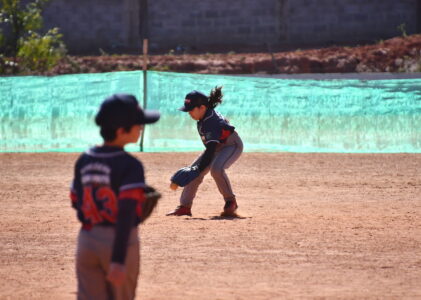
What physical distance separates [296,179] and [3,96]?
8.06 m

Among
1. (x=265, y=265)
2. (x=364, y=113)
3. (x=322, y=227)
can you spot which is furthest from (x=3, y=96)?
(x=265, y=265)

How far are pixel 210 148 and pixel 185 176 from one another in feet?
1.42

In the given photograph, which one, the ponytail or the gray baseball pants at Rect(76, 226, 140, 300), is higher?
the ponytail

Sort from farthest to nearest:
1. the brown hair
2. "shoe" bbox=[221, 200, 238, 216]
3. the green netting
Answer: the green netting, "shoe" bbox=[221, 200, 238, 216], the brown hair

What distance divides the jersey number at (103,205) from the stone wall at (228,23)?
3193 cm

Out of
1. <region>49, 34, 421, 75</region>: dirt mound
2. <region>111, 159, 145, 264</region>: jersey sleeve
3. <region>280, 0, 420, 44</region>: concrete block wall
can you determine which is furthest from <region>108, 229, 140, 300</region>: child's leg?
<region>280, 0, 420, 44</region>: concrete block wall

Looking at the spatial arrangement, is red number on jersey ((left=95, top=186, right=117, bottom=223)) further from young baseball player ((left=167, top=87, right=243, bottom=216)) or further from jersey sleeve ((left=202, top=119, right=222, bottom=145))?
jersey sleeve ((left=202, top=119, right=222, bottom=145))

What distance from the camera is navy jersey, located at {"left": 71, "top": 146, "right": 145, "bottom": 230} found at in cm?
520

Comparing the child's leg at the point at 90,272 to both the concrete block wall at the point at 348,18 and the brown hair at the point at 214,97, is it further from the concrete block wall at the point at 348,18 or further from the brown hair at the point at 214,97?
the concrete block wall at the point at 348,18

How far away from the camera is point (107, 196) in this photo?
17.3 ft

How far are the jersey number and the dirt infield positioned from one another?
227 cm

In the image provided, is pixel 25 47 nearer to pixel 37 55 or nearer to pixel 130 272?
pixel 37 55

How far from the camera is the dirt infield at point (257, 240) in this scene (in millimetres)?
7820

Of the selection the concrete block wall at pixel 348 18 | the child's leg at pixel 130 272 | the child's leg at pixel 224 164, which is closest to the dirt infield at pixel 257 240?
the child's leg at pixel 224 164
